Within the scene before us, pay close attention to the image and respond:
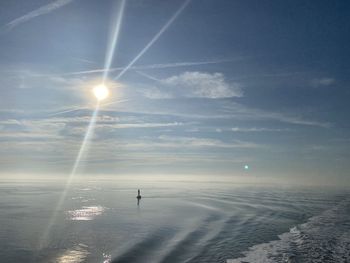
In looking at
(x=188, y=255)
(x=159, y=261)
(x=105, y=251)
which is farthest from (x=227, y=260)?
(x=105, y=251)

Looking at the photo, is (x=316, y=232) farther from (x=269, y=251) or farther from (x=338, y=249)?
(x=269, y=251)

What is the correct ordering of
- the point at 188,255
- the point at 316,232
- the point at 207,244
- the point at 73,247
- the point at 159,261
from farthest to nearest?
1. the point at 316,232
2. the point at 207,244
3. the point at 73,247
4. the point at 188,255
5. the point at 159,261

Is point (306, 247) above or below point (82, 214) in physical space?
below

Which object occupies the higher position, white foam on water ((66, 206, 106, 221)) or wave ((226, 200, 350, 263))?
white foam on water ((66, 206, 106, 221))

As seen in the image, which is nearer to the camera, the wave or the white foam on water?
the wave

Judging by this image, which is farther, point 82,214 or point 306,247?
point 82,214

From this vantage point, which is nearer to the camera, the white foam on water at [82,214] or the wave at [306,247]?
the wave at [306,247]

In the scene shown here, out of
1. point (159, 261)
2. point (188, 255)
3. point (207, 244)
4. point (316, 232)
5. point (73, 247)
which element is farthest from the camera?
point (316, 232)

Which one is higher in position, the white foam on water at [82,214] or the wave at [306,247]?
the white foam on water at [82,214]
